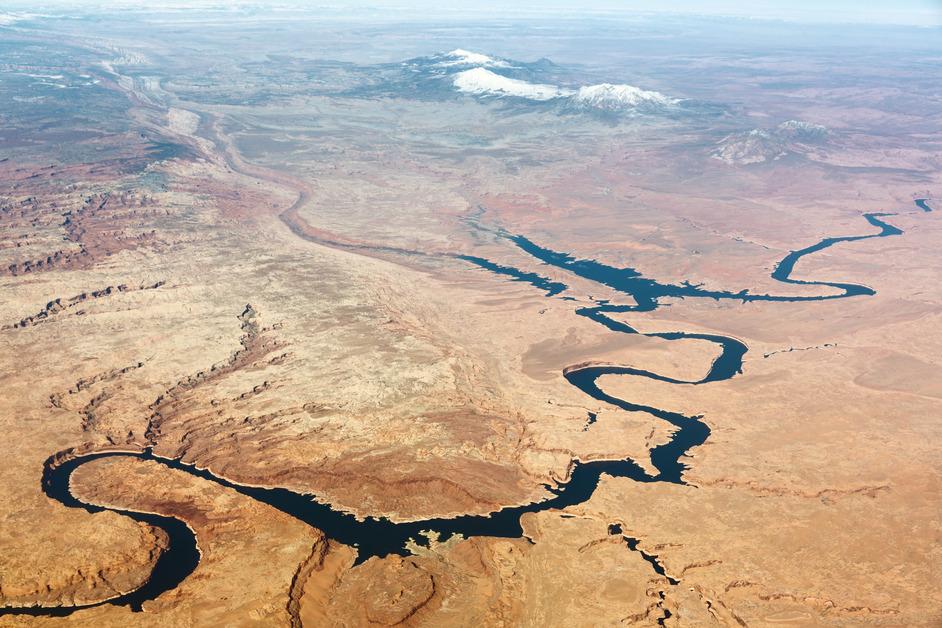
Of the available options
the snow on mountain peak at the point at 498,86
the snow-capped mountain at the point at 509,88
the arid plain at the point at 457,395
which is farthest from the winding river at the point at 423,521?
the snow on mountain peak at the point at 498,86

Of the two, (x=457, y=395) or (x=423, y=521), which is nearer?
(x=423, y=521)

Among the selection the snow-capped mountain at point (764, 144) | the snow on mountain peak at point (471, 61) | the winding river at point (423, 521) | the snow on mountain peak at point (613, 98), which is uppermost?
the snow on mountain peak at point (471, 61)

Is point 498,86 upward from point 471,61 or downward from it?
downward

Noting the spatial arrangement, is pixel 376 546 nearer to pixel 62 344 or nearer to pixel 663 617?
pixel 663 617

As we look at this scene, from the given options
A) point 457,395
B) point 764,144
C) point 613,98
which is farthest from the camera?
point 613,98

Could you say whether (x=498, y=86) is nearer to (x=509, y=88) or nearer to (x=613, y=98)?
(x=509, y=88)

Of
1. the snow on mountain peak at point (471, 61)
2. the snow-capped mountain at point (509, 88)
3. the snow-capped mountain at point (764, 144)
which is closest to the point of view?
the snow-capped mountain at point (764, 144)

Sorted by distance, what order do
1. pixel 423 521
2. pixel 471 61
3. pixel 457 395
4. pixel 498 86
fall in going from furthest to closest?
1. pixel 471 61
2. pixel 498 86
3. pixel 457 395
4. pixel 423 521

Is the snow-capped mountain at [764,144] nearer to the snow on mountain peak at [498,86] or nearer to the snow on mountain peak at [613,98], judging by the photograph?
the snow on mountain peak at [613,98]

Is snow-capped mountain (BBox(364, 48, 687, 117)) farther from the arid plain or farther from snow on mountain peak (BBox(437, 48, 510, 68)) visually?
the arid plain

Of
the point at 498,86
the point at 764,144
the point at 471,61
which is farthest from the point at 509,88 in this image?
the point at 764,144
